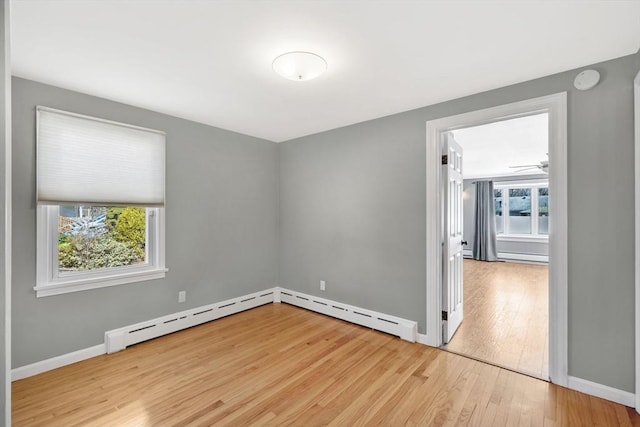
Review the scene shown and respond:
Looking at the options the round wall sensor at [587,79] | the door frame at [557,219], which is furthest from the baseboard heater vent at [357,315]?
the round wall sensor at [587,79]

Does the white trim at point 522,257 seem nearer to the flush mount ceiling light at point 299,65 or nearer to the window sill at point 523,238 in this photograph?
the window sill at point 523,238

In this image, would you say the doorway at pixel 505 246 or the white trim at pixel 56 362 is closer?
the white trim at pixel 56 362

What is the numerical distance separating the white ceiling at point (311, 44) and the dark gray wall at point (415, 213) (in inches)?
12.7

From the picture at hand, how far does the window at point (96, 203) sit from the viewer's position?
2.42 m

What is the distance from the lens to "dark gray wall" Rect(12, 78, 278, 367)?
232 centimetres

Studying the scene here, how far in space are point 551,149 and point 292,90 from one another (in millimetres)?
2142

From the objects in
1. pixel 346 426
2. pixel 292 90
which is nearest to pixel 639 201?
pixel 346 426

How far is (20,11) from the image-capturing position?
1568 mm

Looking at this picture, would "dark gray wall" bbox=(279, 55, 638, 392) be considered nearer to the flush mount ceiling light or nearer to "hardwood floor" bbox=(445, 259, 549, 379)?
"hardwood floor" bbox=(445, 259, 549, 379)

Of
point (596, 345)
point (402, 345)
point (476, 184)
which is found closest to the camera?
point (596, 345)

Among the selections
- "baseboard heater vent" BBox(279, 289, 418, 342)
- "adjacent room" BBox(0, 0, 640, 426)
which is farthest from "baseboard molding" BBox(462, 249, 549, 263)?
"baseboard heater vent" BBox(279, 289, 418, 342)

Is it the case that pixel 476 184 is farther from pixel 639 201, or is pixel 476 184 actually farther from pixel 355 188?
pixel 639 201

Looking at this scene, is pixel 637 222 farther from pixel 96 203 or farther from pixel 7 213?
pixel 96 203

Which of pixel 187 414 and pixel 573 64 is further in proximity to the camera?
pixel 573 64
